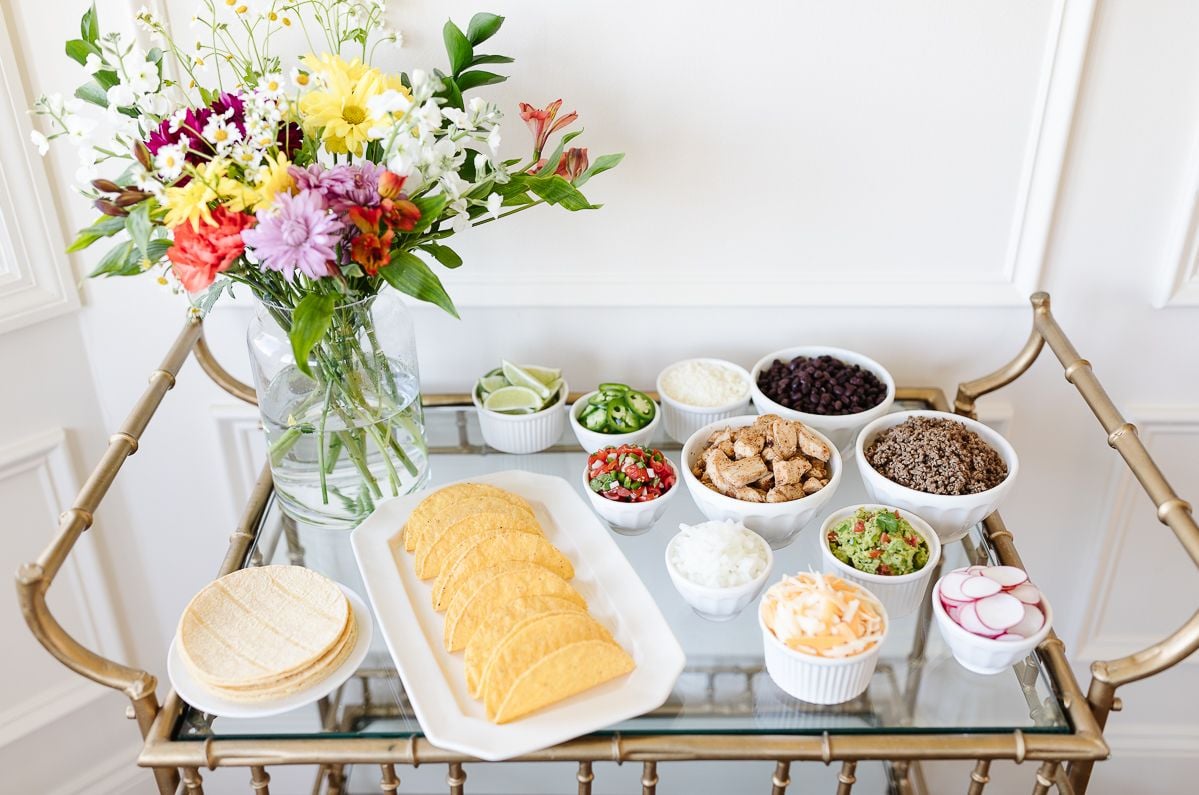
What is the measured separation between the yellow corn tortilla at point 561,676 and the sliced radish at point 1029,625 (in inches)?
17.2

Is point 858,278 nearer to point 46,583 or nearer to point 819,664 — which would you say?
point 819,664

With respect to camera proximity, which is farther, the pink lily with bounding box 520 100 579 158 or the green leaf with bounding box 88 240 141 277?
the pink lily with bounding box 520 100 579 158

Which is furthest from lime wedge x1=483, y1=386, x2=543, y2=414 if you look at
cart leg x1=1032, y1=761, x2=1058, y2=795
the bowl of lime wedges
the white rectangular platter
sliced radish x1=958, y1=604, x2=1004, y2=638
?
cart leg x1=1032, y1=761, x2=1058, y2=795

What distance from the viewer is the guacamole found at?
1.24 metres

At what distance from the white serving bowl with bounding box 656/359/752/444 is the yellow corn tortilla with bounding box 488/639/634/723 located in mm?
444

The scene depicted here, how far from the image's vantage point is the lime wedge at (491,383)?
60.9 inches

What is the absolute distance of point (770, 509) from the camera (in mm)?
1285

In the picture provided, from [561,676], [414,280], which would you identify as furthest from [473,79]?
[561,676]

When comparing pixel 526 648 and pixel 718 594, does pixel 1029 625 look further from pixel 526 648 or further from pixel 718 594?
pixel 526 648

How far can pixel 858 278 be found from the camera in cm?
160

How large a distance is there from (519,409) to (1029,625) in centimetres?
73

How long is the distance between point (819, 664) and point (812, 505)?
239 millimetres

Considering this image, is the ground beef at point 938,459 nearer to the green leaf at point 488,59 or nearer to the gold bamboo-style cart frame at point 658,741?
the gold bamboo-style cart frame at point 658,741

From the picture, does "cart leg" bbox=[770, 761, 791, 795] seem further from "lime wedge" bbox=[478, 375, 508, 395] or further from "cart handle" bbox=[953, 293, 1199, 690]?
"lime wedge" bbox=[478, 375, 508, 395]
